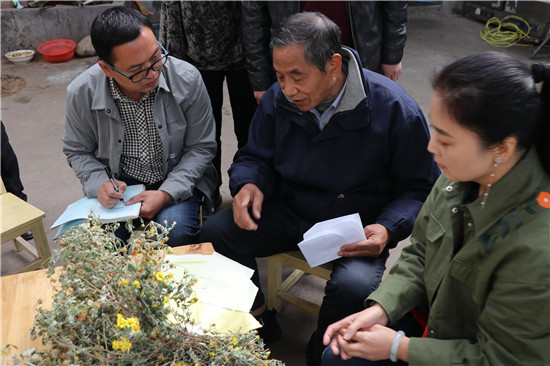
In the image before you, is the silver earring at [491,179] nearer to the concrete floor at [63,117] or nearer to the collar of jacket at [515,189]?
the collar of jacket at [515,189]

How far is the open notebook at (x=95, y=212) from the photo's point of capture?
1.86 m

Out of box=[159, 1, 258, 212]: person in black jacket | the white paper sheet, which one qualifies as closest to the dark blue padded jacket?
the white paper sheet

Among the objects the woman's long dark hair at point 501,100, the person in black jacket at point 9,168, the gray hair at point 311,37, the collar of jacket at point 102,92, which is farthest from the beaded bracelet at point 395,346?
the person in black jacket at point 9,168

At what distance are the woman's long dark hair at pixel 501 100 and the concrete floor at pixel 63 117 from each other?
1.83ft

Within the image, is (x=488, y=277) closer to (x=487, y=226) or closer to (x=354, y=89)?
(x=487, y=226)

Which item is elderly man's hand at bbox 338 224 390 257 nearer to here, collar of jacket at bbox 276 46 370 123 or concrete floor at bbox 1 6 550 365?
collar of jacket at bbox 276 46 370 123

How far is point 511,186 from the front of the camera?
Answer: 3.84ft

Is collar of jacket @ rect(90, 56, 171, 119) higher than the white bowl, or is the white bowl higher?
collar of jacket @ rect(90, 56, 171, 119)

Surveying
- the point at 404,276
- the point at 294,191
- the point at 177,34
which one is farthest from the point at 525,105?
the point at 177,34

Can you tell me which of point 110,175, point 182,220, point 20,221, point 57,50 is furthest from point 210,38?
point 57,50

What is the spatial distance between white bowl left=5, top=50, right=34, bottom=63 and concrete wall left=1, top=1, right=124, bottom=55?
0.64ft

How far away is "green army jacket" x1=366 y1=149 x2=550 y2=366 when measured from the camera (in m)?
1.11

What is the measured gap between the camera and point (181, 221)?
210cm

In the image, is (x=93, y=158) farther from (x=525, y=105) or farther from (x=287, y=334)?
(x=525, y=105)
